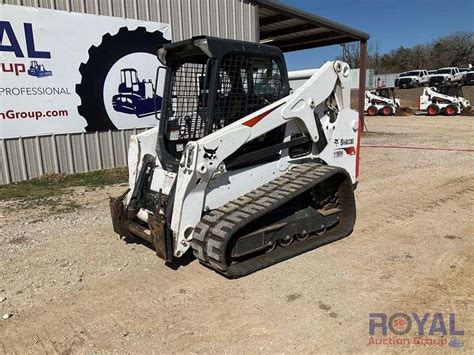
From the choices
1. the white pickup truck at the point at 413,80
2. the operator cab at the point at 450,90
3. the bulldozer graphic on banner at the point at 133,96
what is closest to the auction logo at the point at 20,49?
the bulldozer graphic on banner at the point at 133,96

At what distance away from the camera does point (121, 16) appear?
30.3 feet

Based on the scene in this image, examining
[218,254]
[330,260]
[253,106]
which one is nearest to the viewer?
[218,254]

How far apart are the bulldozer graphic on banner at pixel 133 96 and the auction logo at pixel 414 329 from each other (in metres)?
7.20

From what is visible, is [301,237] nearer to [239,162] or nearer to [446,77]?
[239,162]

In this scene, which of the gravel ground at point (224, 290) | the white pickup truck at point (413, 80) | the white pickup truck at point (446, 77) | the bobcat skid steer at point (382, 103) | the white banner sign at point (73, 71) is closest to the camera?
the gravel ground at point (224, 290)

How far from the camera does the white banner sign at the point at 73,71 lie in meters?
7.80

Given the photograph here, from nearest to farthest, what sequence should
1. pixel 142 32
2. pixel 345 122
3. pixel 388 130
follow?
pixel 345 122, pixel 142 32, pixel 388 130

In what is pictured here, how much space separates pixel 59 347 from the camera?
9.70ft

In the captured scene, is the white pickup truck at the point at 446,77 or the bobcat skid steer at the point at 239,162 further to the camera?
the white pickup truck at the point at 446,77

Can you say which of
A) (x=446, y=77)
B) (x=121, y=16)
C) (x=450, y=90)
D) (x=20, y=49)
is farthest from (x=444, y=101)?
(x=20, y=49)

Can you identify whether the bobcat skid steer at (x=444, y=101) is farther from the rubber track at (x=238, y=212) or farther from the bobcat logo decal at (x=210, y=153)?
the bobcat logo decal at (x=210, y=153)

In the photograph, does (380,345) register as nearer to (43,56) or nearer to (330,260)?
(330,260)

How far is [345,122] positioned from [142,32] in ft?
20.0

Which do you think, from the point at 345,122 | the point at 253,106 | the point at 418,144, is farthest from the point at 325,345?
the point at 418,144
